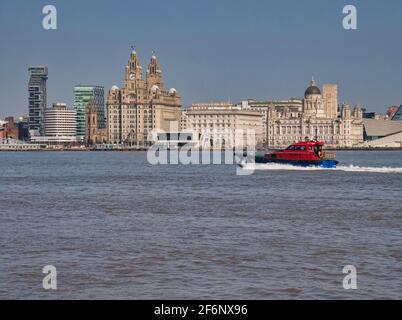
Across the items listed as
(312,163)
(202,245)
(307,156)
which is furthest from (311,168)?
(202,245)

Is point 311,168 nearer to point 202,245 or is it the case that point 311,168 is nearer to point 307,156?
point 307,156

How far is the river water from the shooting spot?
1869cm

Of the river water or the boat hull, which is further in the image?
the boat hull

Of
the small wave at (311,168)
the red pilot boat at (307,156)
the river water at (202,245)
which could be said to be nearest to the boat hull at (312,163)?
the red pilot boat at (307,156)

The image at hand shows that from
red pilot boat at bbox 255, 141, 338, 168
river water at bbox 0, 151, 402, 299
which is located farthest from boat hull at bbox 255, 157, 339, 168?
river water at bbox 0, 151, 402, 299

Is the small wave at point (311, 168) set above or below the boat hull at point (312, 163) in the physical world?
below

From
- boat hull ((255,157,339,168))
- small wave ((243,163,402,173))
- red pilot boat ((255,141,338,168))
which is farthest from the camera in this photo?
red pilot boat ((255,141,338,168))

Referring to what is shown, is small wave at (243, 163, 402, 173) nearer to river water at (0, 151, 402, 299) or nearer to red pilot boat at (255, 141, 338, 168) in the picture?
red pilot boat at (255, 141, 338, 168)

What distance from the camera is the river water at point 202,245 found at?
18688 mm

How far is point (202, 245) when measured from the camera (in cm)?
2475

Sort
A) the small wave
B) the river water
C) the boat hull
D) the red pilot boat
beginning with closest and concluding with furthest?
the river water
the small wave
the boat hull
the red pilot boat

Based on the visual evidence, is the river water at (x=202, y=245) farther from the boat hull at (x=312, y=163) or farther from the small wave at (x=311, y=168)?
the boat hull at (x=312, y=163)
